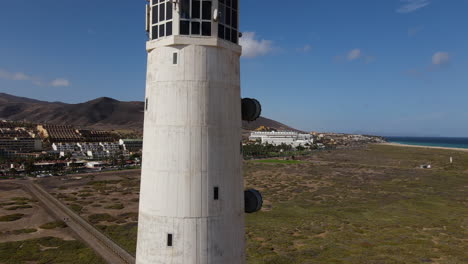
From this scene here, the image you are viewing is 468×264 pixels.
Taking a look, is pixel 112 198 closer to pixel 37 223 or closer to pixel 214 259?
pixel 37 223

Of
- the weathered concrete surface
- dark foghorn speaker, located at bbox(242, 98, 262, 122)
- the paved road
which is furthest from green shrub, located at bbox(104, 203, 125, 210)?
dark foghorn speaker, located at bbox(242, 98, 262, 122)

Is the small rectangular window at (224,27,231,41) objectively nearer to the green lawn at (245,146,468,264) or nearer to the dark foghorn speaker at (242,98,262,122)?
the dark foghorn speaker at (242,98,262,122)

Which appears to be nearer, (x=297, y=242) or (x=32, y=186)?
(x=297, y=242)

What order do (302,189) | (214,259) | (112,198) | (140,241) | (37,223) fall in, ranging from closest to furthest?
(214,259) → (140,241) → (37,223) → (112,198) → (302,189)

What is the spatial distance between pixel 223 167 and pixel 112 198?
63455mm

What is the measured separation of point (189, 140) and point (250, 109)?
2.79 m

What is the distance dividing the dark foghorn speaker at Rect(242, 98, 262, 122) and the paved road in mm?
27406

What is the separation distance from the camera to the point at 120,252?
3400 centimetres

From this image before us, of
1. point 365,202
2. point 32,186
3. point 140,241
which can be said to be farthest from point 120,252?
point 32,186

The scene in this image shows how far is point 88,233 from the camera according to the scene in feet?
137

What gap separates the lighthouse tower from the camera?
8852mm

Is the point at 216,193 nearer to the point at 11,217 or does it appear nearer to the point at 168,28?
the point at 168,28

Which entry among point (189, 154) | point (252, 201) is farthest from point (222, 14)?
point (252, 201)

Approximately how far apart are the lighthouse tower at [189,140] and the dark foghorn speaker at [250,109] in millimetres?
1342
